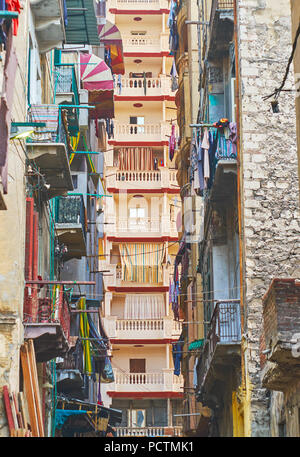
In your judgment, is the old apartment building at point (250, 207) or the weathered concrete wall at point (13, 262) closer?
the old apartment building at point (250, 207)

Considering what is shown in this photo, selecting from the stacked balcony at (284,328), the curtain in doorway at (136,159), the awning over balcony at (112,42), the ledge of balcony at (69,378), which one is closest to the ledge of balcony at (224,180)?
the stacked balcony at (284,328)

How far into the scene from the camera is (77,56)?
32.4m

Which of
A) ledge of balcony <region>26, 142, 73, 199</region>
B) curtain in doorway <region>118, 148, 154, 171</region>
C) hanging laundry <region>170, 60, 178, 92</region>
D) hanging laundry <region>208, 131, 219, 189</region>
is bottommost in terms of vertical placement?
ledge of balcony <region>26, 142, 73, 199</region>

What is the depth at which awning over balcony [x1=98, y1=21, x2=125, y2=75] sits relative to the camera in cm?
3944

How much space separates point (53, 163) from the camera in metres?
21.6

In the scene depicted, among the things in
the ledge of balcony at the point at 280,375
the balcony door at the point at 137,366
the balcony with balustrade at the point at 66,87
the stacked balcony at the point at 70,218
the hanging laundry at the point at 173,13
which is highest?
the hanging laundry at the point at 173,13

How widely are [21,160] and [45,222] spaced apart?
14.7ft

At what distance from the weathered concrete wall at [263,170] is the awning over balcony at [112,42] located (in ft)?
64.1

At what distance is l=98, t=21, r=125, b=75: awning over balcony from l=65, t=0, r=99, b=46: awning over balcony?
35.7ft

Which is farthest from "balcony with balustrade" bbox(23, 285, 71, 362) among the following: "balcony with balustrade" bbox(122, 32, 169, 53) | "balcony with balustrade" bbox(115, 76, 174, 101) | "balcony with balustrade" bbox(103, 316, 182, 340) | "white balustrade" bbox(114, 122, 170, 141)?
"balcony with balustrade" bbox(122, 32, 169, 53)

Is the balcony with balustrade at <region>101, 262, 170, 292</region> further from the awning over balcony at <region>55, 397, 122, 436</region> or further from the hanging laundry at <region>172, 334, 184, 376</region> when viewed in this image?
the awning over balcony at <region>55, 397, 122, 436</region>

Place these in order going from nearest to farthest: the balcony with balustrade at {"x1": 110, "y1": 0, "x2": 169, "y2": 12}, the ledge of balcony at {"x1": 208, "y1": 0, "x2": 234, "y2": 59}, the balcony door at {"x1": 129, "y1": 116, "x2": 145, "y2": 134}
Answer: the ledge of balcony at {"x1": 208, "y1": 0, "x2": 234, "y2": 59}
the balcony door at {"x1": 129, "y1": 116, "x2": 145, "y2": 134}
the balcony with balustrade at {"x1": 110, "y1": 0, "x2": 169, "y2": 12}

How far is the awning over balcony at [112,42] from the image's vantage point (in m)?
39.4

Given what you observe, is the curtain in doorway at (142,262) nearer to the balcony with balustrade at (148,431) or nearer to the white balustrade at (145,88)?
the balcony with balustrade at (148,431)
